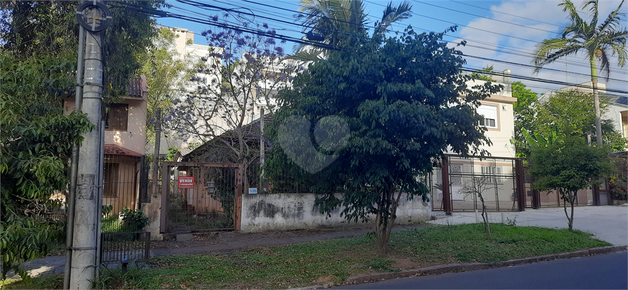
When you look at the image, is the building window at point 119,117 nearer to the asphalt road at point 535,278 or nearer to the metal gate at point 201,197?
the metal gate at point 201,197

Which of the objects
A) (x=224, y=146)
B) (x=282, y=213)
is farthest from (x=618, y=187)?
(x=224, y=146)

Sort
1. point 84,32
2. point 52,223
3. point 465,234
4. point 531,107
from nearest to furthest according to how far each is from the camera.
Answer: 1. point 52,223
2. point 84,32
3. point 465,234
4. point 531,107

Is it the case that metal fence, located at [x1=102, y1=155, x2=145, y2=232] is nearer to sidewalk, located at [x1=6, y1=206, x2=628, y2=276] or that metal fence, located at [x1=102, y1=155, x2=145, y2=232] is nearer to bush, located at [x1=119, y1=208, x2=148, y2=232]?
bush, located at [x1=119, y1=208, x2=148, y2=232]

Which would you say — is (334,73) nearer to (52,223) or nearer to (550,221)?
(52,223)

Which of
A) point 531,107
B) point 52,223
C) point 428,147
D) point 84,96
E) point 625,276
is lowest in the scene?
point 625,276

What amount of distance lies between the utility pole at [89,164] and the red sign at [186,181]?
4.68m

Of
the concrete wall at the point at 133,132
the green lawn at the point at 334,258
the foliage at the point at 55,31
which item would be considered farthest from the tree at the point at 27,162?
the concrete wall at the point at 133,132

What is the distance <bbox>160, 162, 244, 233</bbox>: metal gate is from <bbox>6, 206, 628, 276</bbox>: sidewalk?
0.48m

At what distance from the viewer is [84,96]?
5996mm

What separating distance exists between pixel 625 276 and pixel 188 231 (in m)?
9.50

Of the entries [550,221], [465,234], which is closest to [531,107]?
[550,221]

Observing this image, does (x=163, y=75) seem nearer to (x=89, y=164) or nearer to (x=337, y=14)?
(x=337, y=14)

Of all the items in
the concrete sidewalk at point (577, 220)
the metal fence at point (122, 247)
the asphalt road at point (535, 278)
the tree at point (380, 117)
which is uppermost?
the tree at point (380, 117)

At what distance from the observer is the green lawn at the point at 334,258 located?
646 centimetres
